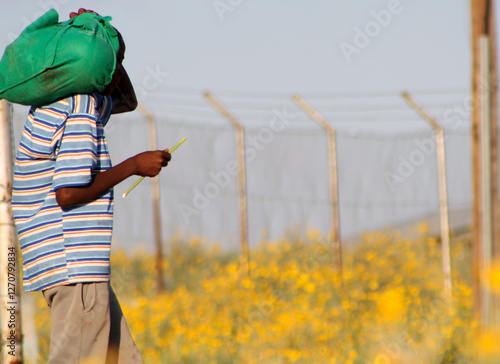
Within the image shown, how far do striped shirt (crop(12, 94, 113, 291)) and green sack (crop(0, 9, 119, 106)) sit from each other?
0.07m

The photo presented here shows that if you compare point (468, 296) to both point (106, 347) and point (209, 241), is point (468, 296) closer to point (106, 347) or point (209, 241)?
point (209, 241)

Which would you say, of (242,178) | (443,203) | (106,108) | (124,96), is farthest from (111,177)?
(443,203)

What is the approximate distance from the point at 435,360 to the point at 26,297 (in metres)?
2.61

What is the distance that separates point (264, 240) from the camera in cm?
916

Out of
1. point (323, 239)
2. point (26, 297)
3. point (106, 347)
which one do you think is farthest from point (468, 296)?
point (106, 347)

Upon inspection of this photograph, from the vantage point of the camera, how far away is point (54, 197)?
2461 mm

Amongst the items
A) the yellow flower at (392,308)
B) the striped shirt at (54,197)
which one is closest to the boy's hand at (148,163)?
the striped shirt at (54,197)

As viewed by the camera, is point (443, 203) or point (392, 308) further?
point (443, 203)

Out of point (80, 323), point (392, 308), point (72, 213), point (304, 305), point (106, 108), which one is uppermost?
point (106, 108)

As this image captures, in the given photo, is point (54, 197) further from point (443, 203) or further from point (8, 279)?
point (443, 203)

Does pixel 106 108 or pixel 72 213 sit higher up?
pixel 106 108

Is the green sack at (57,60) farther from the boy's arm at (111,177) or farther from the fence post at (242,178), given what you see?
the fence post at (242,178)

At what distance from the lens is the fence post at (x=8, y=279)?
9.92 feet

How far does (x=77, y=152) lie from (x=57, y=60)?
0.89 feet
